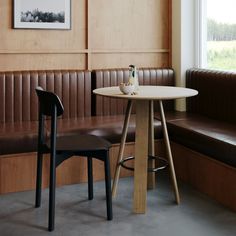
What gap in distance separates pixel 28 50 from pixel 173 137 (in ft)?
5.60

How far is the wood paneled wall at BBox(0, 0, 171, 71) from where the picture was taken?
4359 millimetres

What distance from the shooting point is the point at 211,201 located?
11.2ft

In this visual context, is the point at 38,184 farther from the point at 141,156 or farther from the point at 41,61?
the point at 41,61

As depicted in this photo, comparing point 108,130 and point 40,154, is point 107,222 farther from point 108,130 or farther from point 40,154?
point 108,130

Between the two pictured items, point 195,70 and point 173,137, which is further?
point 195,70

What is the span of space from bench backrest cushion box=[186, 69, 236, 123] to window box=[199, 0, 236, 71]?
0.69 feet

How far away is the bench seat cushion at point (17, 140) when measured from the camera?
350 centimetres

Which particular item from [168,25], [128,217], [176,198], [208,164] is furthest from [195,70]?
[128,217]

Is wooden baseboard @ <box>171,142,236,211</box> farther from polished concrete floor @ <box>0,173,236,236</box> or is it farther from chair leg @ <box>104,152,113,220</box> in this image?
chair leg @ <box>104,152,113,220</box>

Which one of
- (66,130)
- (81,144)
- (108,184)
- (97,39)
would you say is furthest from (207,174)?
(97,39)

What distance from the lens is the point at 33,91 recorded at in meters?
4.19

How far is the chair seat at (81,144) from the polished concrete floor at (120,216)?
0.51 m

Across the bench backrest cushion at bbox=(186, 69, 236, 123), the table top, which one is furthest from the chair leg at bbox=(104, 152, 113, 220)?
the bench backrest cushion at bbox=(186, 69, 236, 123)

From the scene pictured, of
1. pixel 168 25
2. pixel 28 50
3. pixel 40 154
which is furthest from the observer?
pixel 168 25
